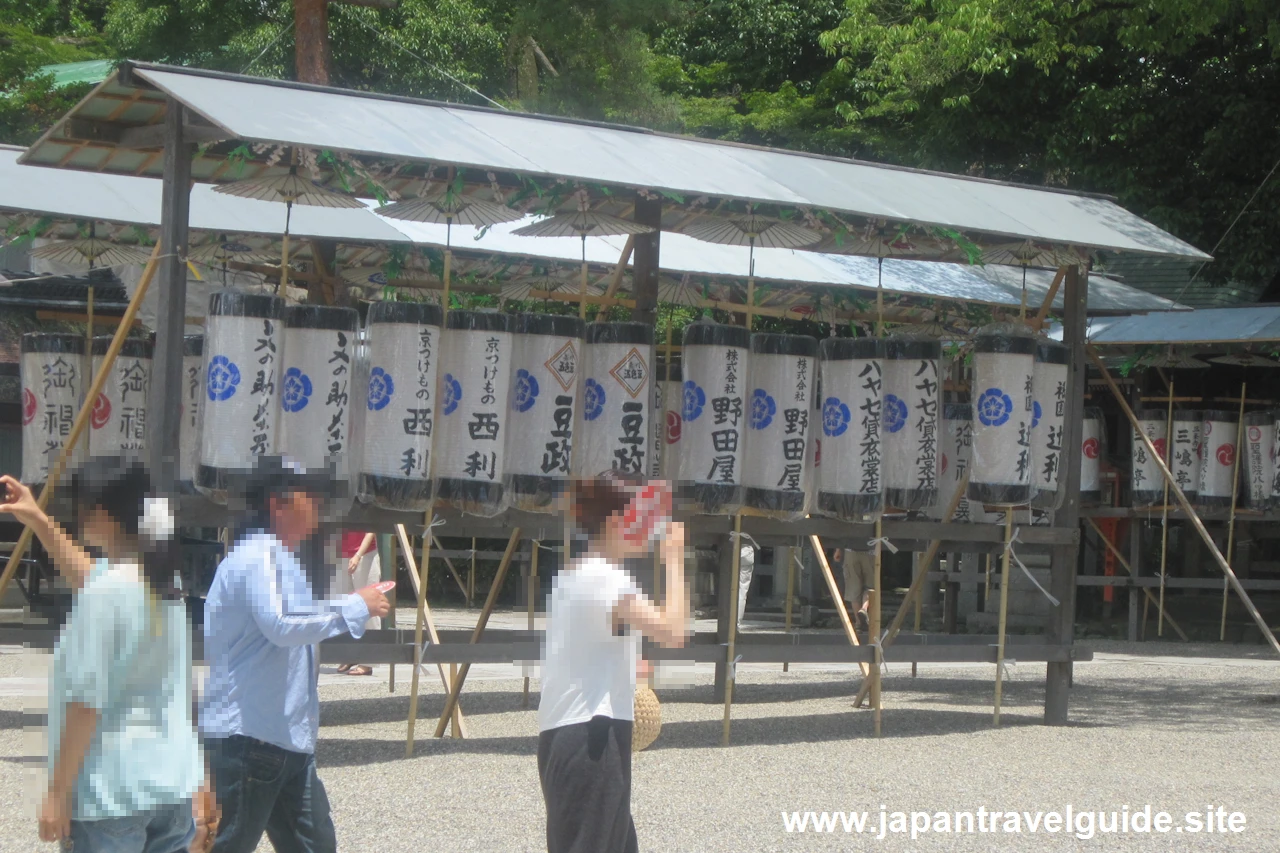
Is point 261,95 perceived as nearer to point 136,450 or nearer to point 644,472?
point 136,450

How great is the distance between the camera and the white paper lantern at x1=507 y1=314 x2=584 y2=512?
291 inches

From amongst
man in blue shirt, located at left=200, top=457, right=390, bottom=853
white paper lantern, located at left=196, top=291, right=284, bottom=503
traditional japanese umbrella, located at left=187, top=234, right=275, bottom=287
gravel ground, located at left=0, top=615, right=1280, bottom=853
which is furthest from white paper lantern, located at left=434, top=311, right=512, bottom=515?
man in blue shirt, located at left=200, top=457, right=390, bottom=853

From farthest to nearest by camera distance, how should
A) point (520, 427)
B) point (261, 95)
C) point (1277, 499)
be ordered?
point (1277, 499) < point (520, 427) < point (261, 95)

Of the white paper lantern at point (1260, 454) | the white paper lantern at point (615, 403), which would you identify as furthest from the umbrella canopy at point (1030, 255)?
the white paper lantern at point (1260, 454)

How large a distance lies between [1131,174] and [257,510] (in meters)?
14.9

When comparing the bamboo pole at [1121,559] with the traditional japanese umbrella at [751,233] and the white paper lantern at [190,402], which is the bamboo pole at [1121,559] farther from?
the white paper lantern at [190,402]

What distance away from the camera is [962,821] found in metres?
6.23

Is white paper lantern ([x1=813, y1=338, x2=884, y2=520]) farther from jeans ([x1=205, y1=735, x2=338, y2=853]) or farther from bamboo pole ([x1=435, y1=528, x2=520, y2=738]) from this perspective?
jeans ([x1=205, y1=735, x2=338, y2=853])

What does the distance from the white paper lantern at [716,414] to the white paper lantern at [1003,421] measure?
1.64 m

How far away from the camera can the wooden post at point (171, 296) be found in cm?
655

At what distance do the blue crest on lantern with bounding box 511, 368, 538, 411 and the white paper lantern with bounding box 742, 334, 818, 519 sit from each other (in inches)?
52.2

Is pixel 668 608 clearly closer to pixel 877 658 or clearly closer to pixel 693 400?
pixel 693 400

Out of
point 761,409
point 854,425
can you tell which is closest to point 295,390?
point 761,409

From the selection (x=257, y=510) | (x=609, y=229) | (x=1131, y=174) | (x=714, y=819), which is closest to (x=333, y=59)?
(x=1131, y=174)
